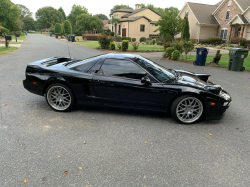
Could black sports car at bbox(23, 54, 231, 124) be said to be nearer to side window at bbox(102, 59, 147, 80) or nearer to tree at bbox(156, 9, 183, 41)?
side window at bbox(102, 59, 147, 80)

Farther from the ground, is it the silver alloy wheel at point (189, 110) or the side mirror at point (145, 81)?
the side mirror at point (145, 81)

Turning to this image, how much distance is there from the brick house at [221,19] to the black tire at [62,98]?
32.6 metres

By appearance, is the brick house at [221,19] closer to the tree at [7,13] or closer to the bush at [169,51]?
the bush at [169,51]

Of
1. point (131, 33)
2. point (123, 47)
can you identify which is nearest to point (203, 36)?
point (131, 33)

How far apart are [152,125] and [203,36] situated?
1382 inches

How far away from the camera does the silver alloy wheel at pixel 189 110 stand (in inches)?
157

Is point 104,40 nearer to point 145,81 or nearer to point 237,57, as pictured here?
point 237,57

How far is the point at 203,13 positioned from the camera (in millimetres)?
35906

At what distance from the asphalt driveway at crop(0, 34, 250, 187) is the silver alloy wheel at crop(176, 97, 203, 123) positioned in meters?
0.17

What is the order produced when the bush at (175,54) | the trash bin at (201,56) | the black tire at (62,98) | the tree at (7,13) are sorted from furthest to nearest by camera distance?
1. the tree at (7,13)
2. the bush at (175,54)
3. the trash bin at (201,56)
4. the black tire at (62,98)

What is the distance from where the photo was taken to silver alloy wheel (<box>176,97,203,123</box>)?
4000mm

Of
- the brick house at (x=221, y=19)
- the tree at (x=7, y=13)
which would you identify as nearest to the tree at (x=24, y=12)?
the tree at (x=7, y=13)

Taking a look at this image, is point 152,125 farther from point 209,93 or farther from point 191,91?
point 209,93

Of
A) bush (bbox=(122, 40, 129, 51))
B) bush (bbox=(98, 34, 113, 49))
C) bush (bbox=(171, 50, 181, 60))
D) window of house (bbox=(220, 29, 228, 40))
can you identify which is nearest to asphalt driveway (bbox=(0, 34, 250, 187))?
bush (bbox=(171, 50, 181, 60))
